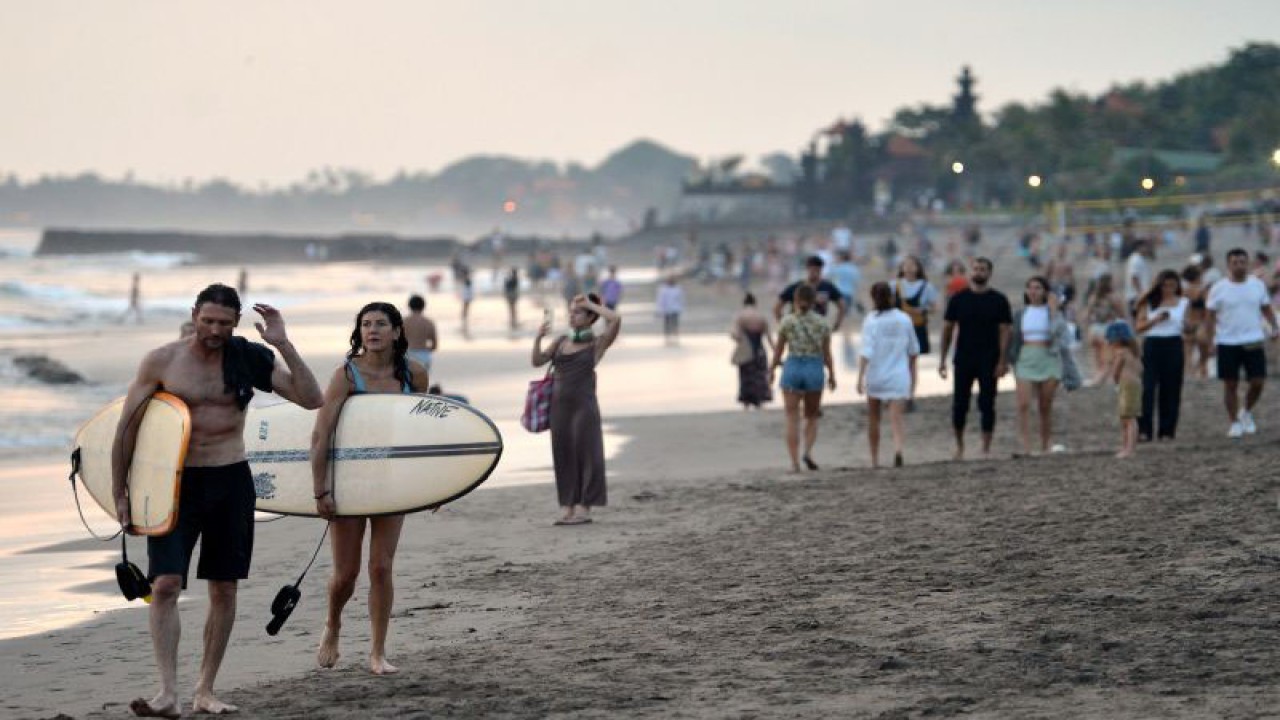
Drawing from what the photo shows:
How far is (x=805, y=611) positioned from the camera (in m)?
8.27

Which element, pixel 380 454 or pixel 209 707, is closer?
pixel 209 707

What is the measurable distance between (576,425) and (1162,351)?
5426 millimetres

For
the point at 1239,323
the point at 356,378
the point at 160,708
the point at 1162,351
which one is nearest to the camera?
the point at 160,708

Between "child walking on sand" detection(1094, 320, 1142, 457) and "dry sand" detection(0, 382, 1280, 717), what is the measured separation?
0.70 metres

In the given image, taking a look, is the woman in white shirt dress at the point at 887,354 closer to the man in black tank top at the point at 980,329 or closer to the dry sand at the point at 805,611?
the man in black tank top at the point at 980,329

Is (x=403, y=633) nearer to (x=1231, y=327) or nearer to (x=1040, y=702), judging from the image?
(x=1040, y=702)

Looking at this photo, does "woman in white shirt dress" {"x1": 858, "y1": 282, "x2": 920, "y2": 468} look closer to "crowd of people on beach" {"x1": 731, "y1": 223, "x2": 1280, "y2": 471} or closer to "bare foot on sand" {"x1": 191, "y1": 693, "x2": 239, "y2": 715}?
"crowd of people on beach" {"x1": 731, "y1": 223, "x2": 1280, "y2": 471}

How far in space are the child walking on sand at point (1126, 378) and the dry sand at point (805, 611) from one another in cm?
70

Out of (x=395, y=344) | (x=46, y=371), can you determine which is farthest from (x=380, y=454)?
(x=46, y=371)

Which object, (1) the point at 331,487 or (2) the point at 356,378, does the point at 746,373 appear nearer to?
(2) the point at 356,378

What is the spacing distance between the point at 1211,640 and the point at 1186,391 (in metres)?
13.2

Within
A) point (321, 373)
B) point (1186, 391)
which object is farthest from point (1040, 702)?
point (321, 373)

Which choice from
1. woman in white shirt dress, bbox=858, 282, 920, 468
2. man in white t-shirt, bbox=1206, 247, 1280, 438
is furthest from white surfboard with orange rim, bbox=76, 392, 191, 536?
man in white t-shirt, bbox=1206, 247, 1280, 438

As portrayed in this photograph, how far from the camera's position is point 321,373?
2864 cm
